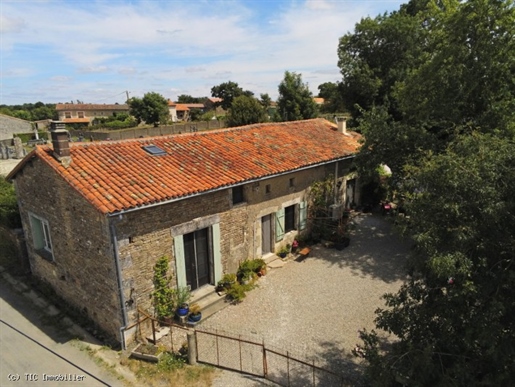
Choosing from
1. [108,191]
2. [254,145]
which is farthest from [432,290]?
[254,145]

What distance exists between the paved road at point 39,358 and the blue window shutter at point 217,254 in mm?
4277

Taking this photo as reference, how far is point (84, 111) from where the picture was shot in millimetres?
87875

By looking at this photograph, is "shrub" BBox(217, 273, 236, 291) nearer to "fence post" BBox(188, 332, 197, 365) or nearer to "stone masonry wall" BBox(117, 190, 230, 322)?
"stone masonry wall" BBox(117, 190, 230, 322)

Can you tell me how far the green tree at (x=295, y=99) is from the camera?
35562mm

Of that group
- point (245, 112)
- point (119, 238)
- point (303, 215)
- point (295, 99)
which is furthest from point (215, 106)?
point (119, 238)

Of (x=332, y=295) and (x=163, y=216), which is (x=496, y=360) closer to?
(x=332, y=295)

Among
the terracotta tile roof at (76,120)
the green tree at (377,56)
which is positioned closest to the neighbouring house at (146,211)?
the green tree at (377,56)

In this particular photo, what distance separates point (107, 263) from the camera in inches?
365

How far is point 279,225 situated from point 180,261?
16.4 ft

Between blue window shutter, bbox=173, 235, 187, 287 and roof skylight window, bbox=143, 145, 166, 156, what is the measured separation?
134 inches

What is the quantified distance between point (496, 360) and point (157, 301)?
8083 millimetres

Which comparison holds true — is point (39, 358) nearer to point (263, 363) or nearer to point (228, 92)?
point (263, 363)

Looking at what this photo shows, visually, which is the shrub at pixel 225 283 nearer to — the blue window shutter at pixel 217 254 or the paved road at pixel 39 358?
the blue window shutter at pixel 217 254

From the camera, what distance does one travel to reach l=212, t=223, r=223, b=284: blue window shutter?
11.5 metres
